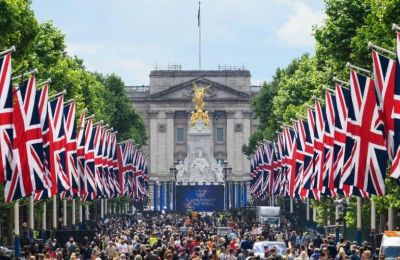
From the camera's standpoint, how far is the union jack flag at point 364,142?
1716 inches

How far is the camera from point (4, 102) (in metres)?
40.0

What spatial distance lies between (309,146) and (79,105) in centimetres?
3713

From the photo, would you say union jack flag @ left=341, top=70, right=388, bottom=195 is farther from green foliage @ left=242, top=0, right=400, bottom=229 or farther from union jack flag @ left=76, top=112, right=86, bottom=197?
union jack flag @ left=76, top=112, right=86, bottom=197

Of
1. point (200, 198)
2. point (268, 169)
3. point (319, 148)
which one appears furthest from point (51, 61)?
point (200, 198)

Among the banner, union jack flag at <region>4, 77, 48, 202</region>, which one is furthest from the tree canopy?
union jack flag at <region>4, 77, 48, 202</region>

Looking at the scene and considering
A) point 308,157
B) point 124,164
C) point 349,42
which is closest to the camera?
point 308,157

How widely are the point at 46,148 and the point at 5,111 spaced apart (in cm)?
1283

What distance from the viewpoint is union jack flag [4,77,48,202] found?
43031 mm

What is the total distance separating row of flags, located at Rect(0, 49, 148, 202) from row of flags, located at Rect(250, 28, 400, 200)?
9232mm

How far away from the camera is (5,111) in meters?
40.2

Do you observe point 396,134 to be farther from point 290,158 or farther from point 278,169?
point 278,169

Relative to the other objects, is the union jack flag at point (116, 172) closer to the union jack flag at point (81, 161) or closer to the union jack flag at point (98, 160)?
the union jack flag at point (98, 160)

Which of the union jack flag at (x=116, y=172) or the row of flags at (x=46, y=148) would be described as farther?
the union jack flag at (x=116, y=172)

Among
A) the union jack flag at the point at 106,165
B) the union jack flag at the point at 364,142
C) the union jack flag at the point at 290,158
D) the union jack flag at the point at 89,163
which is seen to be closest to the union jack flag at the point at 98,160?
the union jack flag at the point at 89,163
